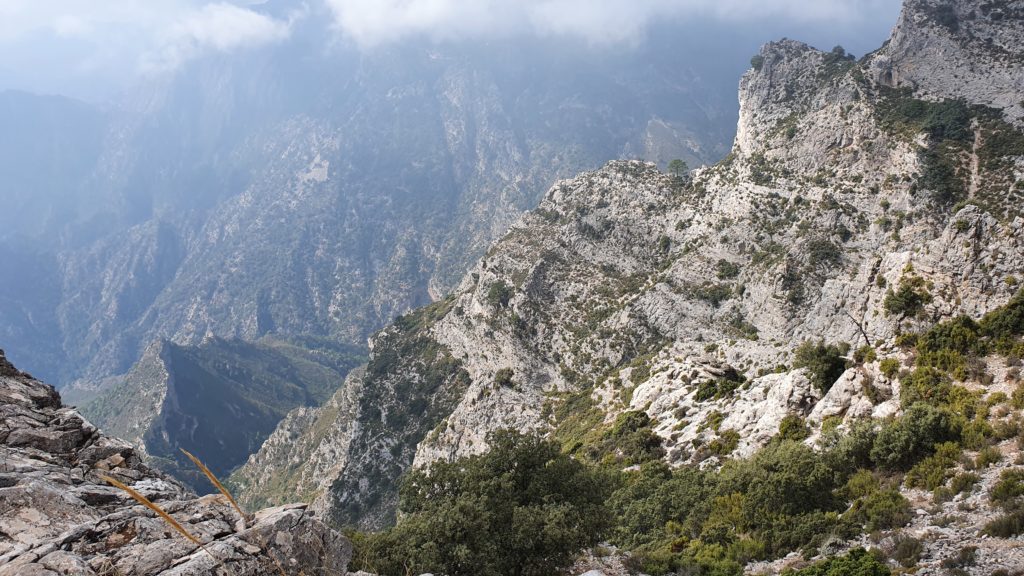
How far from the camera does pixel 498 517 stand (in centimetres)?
2197

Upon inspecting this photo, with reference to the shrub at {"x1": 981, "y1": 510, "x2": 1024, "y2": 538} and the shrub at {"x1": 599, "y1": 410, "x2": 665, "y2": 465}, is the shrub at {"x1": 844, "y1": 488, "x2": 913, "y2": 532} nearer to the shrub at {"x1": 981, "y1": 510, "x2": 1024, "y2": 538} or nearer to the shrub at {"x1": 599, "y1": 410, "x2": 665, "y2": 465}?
the shrub at {"x1": 981, "y1": 510, "x2": 1024, "y2": 538}

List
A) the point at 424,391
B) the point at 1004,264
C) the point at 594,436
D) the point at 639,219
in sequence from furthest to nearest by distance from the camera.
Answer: the point at 424,391
the point at 639,219
the point at 594,436
the point at 1004,264

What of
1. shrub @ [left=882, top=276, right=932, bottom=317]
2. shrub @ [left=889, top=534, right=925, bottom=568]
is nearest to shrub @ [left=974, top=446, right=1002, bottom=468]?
shrub @ [left=889, top=534, right=925, bottom=568]

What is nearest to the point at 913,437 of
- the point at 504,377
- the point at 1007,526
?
the point at 1007,526

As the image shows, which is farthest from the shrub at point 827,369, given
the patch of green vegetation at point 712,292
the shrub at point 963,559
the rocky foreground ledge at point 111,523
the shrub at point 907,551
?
the patch of green vegetation at point 712,292

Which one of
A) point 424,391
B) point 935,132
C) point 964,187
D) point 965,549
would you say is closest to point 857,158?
point 935,132

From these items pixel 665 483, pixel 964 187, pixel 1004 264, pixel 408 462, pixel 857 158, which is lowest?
pixel 408 462

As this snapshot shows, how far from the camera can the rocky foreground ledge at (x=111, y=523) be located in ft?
33.6

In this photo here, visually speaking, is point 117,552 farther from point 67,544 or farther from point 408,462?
point 408,462

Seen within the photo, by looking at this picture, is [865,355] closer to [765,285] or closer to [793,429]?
[793,429]

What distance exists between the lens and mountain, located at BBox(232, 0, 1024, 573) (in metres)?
36.4

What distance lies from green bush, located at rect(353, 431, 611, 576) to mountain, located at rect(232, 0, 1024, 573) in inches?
481

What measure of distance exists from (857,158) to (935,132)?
9738 mm

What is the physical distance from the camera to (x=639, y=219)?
10506cm
